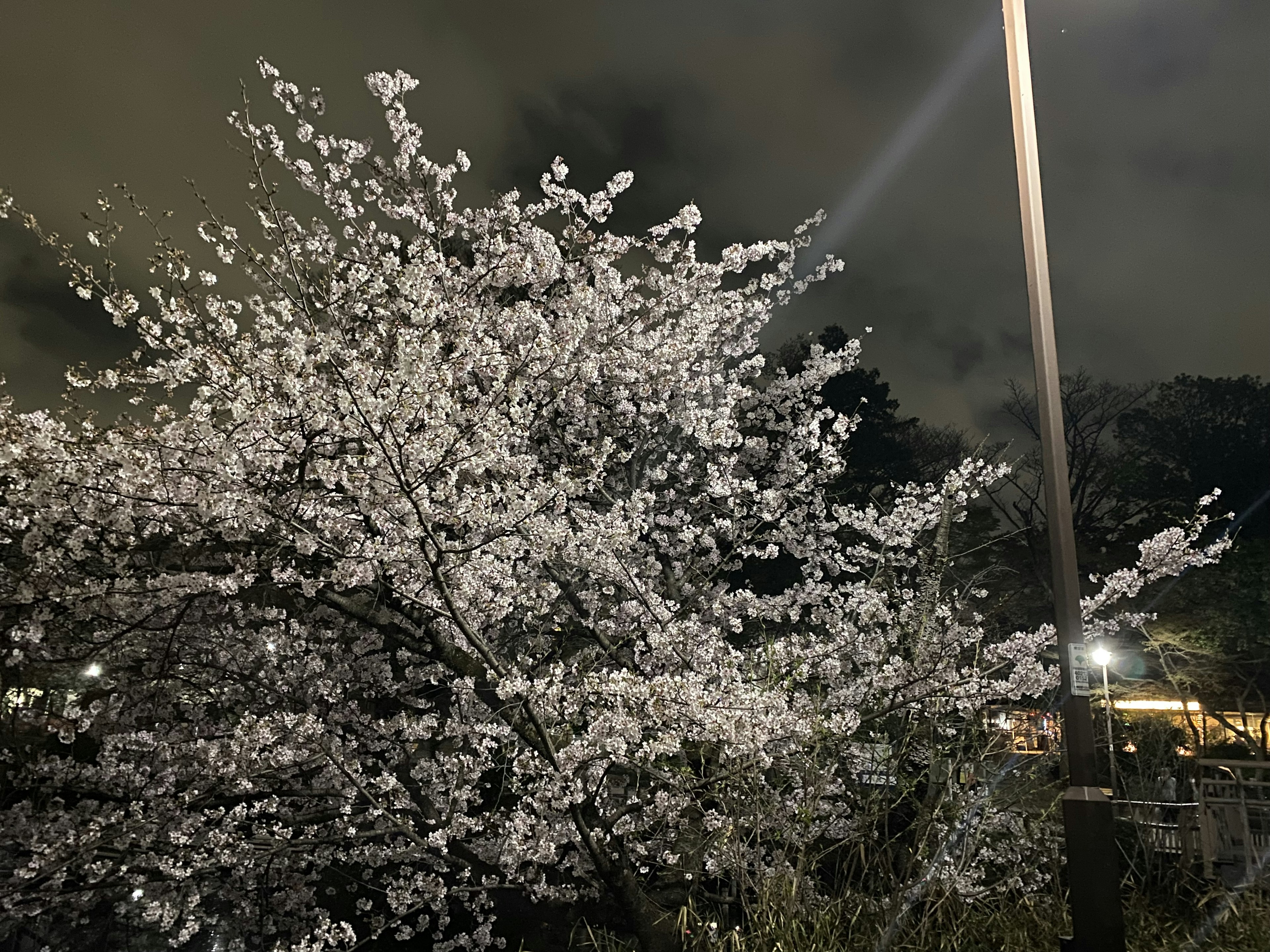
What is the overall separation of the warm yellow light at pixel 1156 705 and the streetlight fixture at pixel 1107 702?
23.0 feet

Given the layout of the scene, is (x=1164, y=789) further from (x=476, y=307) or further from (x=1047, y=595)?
(x=476, y=307)

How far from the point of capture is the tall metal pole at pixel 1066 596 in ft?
14.3

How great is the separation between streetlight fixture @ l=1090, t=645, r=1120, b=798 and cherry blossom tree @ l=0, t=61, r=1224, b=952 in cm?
60

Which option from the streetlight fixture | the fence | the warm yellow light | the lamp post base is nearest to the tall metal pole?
the lamp post base

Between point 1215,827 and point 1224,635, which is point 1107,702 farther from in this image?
point 1224,635

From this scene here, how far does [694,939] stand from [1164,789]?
11467 millimetres

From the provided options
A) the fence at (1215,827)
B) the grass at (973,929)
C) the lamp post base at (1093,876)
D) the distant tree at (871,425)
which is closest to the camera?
the lamp post base at (1093,876)

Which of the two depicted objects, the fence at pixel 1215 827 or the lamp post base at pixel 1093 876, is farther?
the fence at pixel 1215 827

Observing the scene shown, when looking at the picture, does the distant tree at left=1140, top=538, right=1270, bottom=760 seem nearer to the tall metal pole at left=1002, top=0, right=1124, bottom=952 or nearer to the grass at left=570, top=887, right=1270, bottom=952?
the grass at left=570, top=887, right=1270, bottom=952

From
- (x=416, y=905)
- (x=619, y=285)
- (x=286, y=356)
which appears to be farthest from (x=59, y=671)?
(x=619, y=285)

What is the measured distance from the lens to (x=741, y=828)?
5.84m

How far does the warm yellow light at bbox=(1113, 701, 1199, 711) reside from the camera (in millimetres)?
21766

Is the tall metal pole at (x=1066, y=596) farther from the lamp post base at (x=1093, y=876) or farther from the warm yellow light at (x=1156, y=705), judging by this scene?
the warm yellow light at (x=1156, y=705)

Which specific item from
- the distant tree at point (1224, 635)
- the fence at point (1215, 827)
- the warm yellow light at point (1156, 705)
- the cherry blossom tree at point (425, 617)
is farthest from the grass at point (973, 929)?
the warm yellow light at point (1156, 705)
